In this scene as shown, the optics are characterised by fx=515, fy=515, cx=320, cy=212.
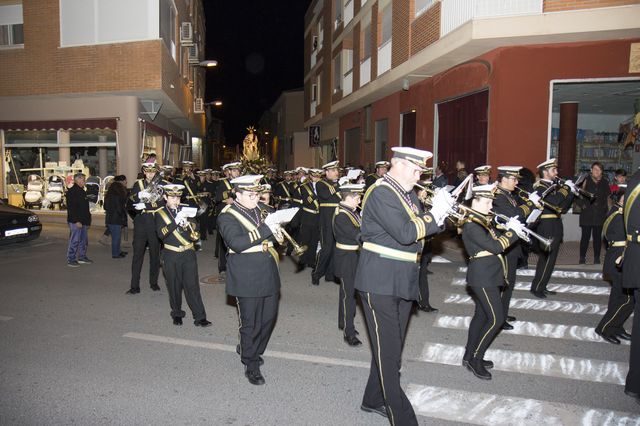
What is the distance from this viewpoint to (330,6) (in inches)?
1168

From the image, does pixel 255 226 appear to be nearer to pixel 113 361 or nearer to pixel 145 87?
pixel 113 361

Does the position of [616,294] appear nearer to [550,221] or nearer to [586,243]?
[550,221]

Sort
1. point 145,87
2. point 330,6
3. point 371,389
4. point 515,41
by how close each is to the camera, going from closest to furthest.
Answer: point 371,389
point 515,41
point 145,87
point 330,6

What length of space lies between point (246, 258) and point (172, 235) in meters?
2.19

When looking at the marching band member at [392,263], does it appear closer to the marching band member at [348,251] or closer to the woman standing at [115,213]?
the marching band member at [348,251]

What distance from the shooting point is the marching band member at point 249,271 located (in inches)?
207

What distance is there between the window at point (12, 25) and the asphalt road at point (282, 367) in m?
13.9

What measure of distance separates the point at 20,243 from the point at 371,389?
12.1 meters

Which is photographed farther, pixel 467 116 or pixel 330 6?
pixel 330 6

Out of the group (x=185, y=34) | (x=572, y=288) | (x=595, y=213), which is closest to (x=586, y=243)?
(x=595, y=213)

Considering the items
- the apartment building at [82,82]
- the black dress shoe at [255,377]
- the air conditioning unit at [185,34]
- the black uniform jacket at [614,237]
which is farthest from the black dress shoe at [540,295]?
the air conditioning unit at [185,34]

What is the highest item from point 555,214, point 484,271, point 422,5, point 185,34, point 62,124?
point 185,34

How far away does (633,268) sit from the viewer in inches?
201

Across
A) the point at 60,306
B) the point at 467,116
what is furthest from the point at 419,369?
the point at 467,116
